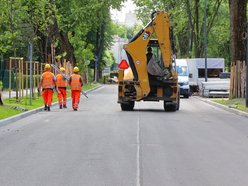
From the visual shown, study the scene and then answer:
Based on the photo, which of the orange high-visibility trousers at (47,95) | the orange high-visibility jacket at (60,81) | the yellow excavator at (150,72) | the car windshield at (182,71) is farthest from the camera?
the car windshield at (182,71)

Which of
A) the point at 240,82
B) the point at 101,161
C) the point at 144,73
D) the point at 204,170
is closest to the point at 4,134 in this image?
the point at 101,161

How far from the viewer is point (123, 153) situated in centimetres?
1185

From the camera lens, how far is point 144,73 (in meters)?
25.0

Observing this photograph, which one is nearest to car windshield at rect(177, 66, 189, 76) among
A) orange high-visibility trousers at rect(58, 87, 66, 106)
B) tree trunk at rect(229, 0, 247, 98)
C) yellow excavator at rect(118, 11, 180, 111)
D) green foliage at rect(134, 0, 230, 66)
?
tree trunk at rect(229, 0, 247, 98)

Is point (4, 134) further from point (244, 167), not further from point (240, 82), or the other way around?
point (240, 82)

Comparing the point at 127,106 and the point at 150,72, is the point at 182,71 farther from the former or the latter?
the point at 150,72

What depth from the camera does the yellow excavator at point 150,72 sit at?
24.9 m

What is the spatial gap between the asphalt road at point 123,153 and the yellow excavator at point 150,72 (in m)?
5.66

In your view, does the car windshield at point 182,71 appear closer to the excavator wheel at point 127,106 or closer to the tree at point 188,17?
the tree at point 188,17

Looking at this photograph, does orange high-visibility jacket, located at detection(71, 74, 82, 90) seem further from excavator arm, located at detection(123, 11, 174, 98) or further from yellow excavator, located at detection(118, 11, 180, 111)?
excavator arm, located at detection(123, 11, 174, 98)

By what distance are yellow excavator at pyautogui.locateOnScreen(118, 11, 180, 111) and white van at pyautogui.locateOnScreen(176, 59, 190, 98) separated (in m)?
15.0

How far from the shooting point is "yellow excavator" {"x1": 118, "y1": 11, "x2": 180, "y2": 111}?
2486 centimetres

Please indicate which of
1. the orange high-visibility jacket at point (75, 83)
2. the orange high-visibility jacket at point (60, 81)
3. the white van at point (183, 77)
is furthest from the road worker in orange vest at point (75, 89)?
the white van at point (183, 77)

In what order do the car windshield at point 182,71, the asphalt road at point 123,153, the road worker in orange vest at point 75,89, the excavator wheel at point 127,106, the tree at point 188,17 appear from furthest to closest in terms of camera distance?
the tree at point 188,17
the car windshield at point 182,71
the road worker in orange vest at point 75,89
the excavator wheel at point 127,106
the asphalt road at point 123,153
